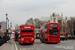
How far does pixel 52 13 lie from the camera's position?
140m

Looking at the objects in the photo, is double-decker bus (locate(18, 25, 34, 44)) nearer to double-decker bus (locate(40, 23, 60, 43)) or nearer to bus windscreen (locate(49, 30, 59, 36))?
double-decker bus (locate(40, 23, 60, 43))

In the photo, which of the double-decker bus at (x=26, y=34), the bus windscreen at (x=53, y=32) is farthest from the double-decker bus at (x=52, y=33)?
the double-decker bus at (x=26, y=34)

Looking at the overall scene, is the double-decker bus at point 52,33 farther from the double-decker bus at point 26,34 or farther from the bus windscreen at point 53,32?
the double-decker bus at point 26,34

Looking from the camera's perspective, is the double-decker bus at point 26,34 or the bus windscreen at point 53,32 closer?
the double-decker bus at point 26,34

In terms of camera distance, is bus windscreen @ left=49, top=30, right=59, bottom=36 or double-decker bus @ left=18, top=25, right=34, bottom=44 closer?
double-decker bus @ left=18, top=25, right=34, bottom=44

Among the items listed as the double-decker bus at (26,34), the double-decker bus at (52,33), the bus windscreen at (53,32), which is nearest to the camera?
the double-decker bus at (26,34)

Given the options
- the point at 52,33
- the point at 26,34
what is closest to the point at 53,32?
the point at 52,33

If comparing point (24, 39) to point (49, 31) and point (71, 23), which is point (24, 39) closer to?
point (49, 31)

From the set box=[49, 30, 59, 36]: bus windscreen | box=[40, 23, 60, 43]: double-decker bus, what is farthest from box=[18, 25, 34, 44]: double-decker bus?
box=[49, 30, 59, 36]: bus windscreen

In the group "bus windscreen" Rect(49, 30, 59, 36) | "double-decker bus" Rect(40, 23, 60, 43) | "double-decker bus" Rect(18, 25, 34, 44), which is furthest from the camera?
"bus windscreen" Rect(49, 30, 59, 36)

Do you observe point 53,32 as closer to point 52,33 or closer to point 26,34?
point 52,33

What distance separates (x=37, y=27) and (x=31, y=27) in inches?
3607

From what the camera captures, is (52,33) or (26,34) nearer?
(26,34)

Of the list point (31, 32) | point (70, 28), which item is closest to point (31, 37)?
point (31, 32)
